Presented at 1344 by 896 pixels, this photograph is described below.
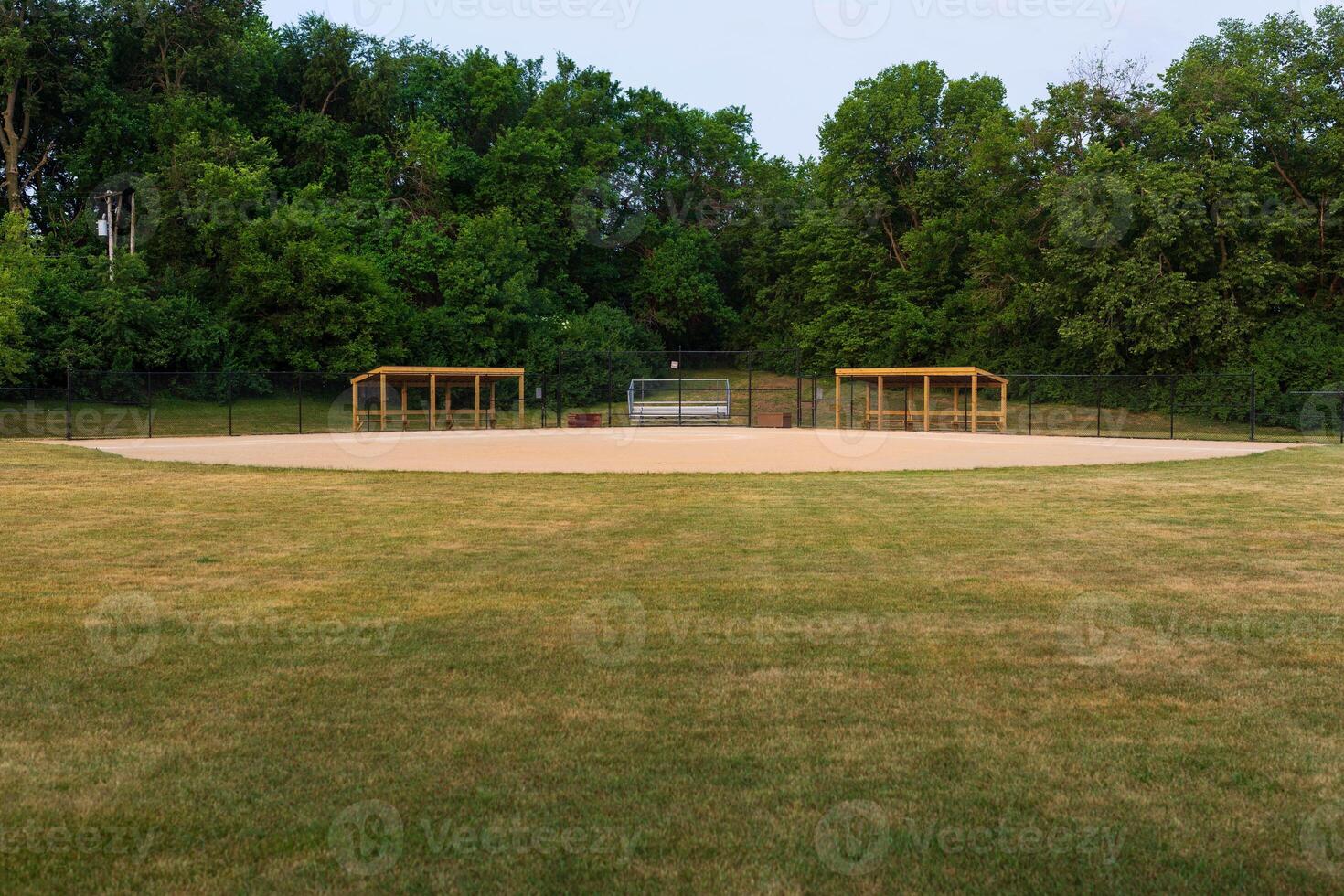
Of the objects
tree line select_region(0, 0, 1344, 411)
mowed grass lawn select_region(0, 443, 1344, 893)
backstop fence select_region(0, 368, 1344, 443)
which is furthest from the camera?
tree line select_region(0, 0, 1344, 411)

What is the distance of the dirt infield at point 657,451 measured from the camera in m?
23.1

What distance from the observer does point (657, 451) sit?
28.5 metres

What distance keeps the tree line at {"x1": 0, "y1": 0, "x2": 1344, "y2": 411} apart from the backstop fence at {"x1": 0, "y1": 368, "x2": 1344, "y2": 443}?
1.94 metres

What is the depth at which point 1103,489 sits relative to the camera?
17.7 meters

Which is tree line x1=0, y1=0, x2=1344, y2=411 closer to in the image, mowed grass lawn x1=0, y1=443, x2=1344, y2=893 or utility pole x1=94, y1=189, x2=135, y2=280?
utility pole x1=94, y1=189, x2=135, y2=280

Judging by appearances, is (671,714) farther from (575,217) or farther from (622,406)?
(575,217)

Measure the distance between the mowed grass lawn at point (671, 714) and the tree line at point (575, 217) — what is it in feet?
106

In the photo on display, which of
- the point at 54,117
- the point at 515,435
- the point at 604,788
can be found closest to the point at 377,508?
the point at 604,788

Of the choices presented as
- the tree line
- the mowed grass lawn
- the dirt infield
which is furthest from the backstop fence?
the mowed grass lawn

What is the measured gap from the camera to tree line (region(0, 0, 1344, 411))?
44.1 metres

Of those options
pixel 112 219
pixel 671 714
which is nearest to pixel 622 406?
pixel 112 219

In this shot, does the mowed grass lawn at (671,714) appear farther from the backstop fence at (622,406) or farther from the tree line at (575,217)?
the tree line at (575,217)

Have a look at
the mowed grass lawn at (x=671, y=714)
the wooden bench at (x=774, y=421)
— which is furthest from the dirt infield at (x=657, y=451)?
the mowed grass lawn at (x=671, y=714)

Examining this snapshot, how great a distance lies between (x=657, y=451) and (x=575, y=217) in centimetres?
3896
